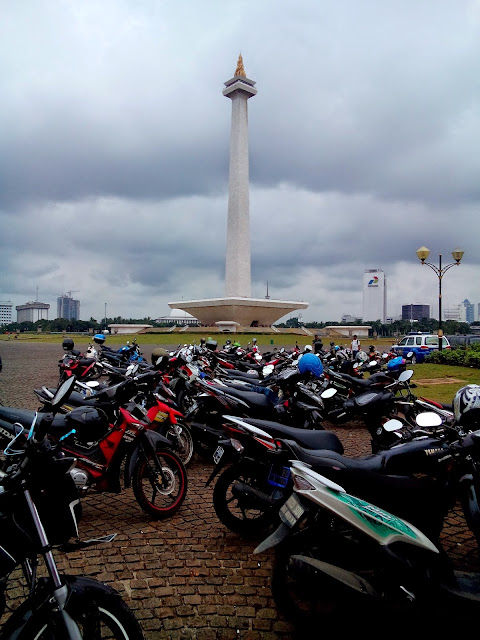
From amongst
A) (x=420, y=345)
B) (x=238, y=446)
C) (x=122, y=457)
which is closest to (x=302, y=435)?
(x=238, y=446)

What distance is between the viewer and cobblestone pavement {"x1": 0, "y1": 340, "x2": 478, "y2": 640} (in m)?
2.79

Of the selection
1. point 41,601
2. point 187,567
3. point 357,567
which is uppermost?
point 41,601

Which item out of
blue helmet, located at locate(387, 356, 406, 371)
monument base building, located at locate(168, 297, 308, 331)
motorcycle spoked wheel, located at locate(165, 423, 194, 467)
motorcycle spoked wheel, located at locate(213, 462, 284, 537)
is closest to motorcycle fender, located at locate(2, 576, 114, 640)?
motorcycle spoked wheel, located at locate(213, 462, 284, 537)

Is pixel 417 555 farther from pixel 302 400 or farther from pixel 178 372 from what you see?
pixel 178 372

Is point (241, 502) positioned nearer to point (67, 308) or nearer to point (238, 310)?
point (238, 310)

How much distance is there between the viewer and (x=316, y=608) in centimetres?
280

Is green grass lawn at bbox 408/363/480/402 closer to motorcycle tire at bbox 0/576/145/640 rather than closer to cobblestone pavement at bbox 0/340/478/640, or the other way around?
cobblestone pavement at bbox 0/340/478/640

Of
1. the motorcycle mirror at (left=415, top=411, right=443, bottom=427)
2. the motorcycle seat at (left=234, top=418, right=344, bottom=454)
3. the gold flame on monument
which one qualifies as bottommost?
the motorcycle seat at (left=234, top=418, right=344, bottom=454)

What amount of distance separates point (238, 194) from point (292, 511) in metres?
45.9

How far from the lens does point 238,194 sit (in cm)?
4653

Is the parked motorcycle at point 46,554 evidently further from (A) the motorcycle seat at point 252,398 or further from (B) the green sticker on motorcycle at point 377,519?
(A) the motorcycle seat at point 252,398

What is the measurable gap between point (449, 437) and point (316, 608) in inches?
52.0

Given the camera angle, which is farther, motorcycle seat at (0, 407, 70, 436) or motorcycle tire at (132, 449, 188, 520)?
motorcycle tire at (132, 449, 188, 520)

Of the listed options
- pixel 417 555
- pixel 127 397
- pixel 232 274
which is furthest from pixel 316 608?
pixel 232 274
